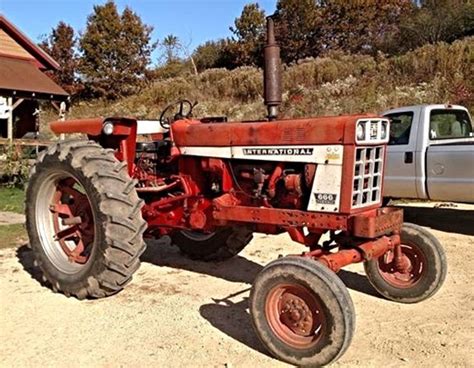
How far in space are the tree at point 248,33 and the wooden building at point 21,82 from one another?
42.9 feet

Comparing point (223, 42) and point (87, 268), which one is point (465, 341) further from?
point (223, 42)

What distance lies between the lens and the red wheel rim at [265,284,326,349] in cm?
375

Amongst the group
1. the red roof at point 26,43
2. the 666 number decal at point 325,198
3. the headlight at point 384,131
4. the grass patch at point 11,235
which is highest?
the red roof at point 26,43

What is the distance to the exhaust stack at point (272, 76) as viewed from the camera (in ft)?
15.3

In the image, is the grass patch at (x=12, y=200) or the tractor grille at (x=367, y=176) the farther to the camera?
the grass patch at (x=12, y=200)

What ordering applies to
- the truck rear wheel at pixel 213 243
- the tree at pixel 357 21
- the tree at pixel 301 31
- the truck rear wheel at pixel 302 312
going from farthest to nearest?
the tree at pixel 301 31, the tree at pixel 357 21, the truck rear wheel at pixel 213 243, the truck rear wheel at pixel 302 312

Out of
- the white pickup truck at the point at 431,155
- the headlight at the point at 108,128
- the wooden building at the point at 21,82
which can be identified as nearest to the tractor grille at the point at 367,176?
the headlight at the point at 108,128

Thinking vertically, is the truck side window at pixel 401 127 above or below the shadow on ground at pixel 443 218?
above

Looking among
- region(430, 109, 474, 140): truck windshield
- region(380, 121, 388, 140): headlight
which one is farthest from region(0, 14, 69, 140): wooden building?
region(380, 121, 388, 140): headlight

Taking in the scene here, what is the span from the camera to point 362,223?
13.4ft

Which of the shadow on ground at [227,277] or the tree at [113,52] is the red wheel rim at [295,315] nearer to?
the shadow on ground at [227,277]

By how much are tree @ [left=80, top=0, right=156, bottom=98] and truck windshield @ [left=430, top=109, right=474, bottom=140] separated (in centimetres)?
2862

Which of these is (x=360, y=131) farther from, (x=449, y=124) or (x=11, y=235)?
(x=11, y=235)

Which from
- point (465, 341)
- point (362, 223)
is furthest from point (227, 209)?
point (465, 341)
